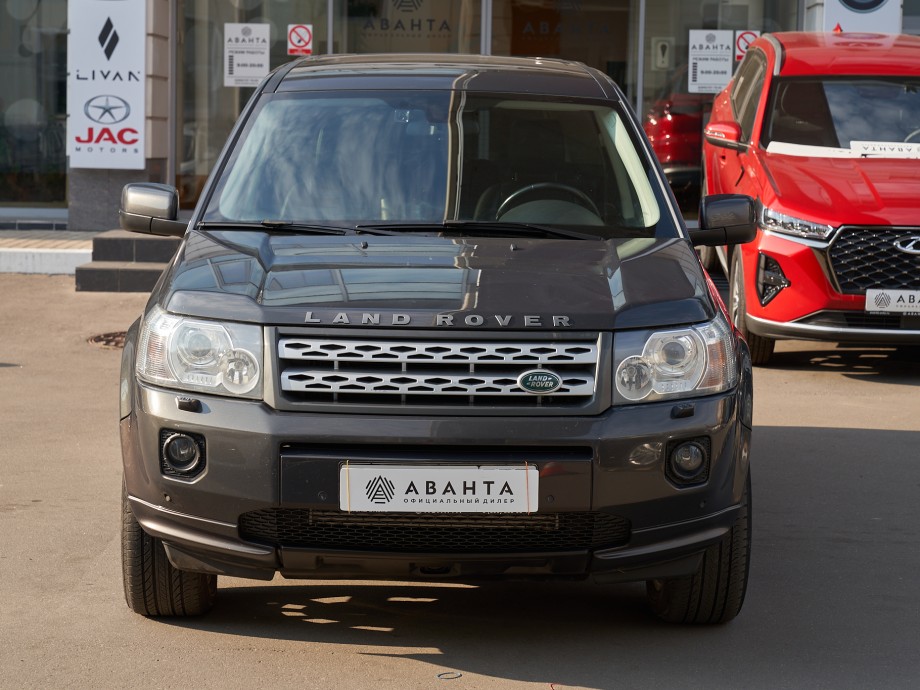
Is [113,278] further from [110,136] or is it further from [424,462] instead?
[424,462]

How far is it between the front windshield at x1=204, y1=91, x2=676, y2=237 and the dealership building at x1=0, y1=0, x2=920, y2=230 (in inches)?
404

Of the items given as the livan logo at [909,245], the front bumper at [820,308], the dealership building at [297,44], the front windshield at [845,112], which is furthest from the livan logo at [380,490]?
the dealership building at [297,44]

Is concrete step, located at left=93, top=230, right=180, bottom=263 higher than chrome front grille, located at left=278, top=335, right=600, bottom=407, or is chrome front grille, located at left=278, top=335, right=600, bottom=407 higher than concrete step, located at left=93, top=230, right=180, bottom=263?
chrome front grille, located at left=278, top=335, right=600, bottom=407

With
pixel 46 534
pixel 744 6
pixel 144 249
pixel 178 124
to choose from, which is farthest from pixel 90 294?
pixel 744 6

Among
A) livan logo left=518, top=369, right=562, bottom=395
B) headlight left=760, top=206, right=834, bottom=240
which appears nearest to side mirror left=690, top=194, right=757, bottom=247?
livan logo left=518, top=369, right=562, bottom=395

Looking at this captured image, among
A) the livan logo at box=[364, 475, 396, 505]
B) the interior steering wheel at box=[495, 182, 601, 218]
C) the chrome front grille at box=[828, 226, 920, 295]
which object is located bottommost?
the livan logo at box=[364, 475, 396, 505]

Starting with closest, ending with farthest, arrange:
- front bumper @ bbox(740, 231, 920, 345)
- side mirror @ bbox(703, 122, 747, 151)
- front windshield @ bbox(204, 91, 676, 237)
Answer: front windshield @ bbox(204, 91, 676, 237) → front bumper @ bbox(740, 231, 920, 345) → side mirror @ bbox(703, 122, 747, 151)

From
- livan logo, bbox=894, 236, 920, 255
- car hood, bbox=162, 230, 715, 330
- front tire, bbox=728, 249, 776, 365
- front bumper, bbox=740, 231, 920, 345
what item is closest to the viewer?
car hood, bbox=162, 230, 715, 330

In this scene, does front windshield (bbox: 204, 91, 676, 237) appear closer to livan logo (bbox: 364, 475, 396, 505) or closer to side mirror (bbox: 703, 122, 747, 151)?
livan logo (bbox: 364, 475, 396, 505)

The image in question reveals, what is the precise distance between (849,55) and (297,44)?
7.13 m

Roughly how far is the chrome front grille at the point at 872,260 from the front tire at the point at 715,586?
429cm

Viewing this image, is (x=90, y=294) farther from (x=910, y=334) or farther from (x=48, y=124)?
(x=910, y=334)

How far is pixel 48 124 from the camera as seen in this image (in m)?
15.4

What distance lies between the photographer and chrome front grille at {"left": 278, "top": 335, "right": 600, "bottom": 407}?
3.69 meters
